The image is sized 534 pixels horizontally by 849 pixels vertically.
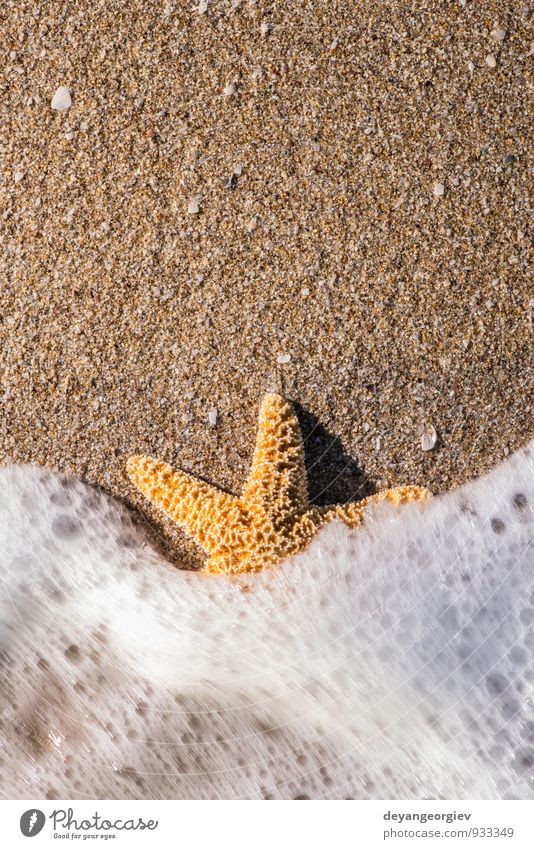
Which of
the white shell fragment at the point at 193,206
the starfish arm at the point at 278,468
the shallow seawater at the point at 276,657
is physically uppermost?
the white shell fragment at the point at 193,206

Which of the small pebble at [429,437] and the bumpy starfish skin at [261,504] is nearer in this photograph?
the bumpy starfish skin at [261,504]

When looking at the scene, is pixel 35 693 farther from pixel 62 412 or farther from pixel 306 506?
pixel 306 506

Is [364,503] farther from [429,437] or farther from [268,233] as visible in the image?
[268,233]

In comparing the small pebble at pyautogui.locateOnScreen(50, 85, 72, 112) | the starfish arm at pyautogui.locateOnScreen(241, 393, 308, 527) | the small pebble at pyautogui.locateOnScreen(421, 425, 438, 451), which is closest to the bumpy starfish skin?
the starfish arm at pyautogui.locateOnScreen(241, 393, 308, 527)

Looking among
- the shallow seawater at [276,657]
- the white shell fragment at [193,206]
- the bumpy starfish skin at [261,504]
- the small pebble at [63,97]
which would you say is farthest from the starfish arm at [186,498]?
the small pebble at [63,97]

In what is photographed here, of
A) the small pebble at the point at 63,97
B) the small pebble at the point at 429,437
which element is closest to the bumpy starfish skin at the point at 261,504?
the small pebble at the point at 429,437

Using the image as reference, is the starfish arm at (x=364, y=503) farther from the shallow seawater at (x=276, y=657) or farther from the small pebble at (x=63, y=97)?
the small pebble at (x=63, y=97)

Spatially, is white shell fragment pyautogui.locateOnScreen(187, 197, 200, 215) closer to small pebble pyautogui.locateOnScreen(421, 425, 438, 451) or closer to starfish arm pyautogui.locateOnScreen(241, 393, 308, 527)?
starfish arm pyautogui.locateOnScreen(241, 393, 308, 527)

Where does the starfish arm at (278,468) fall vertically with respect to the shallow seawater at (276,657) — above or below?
above
